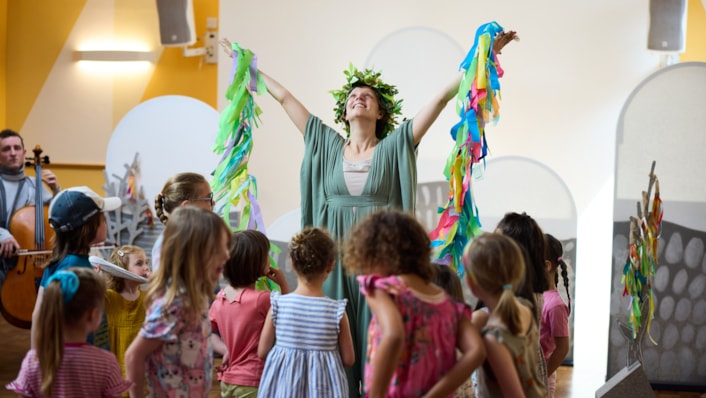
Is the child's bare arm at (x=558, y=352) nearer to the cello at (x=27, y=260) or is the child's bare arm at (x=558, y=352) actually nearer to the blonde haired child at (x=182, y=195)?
the blonde haired child at (x=182, y=195)

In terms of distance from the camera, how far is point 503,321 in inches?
81.1

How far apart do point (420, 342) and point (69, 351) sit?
0.80 meters

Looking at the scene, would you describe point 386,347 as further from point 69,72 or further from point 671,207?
point 69,72

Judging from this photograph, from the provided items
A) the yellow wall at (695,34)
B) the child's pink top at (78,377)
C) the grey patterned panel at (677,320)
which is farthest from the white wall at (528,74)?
the child's pink top at (78,377)

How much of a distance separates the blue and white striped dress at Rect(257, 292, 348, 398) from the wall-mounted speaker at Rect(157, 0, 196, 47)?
156 inches


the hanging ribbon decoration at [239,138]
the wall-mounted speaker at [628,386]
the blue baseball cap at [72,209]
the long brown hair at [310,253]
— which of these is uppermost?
the hanging ribbon decoration at [239,138]

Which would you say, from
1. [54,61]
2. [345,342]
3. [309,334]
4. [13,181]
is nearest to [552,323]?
[345,342]

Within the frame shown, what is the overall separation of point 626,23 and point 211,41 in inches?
111

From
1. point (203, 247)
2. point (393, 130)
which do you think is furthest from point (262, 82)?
point (203, 247)

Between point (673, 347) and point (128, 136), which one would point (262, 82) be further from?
point (673, 347)

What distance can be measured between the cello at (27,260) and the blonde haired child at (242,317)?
238cm

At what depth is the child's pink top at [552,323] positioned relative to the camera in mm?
2867

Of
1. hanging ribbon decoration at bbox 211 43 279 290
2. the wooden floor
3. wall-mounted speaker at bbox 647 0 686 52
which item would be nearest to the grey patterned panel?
the wooden floor

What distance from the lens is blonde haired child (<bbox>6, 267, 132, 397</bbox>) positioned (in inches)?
79.1
